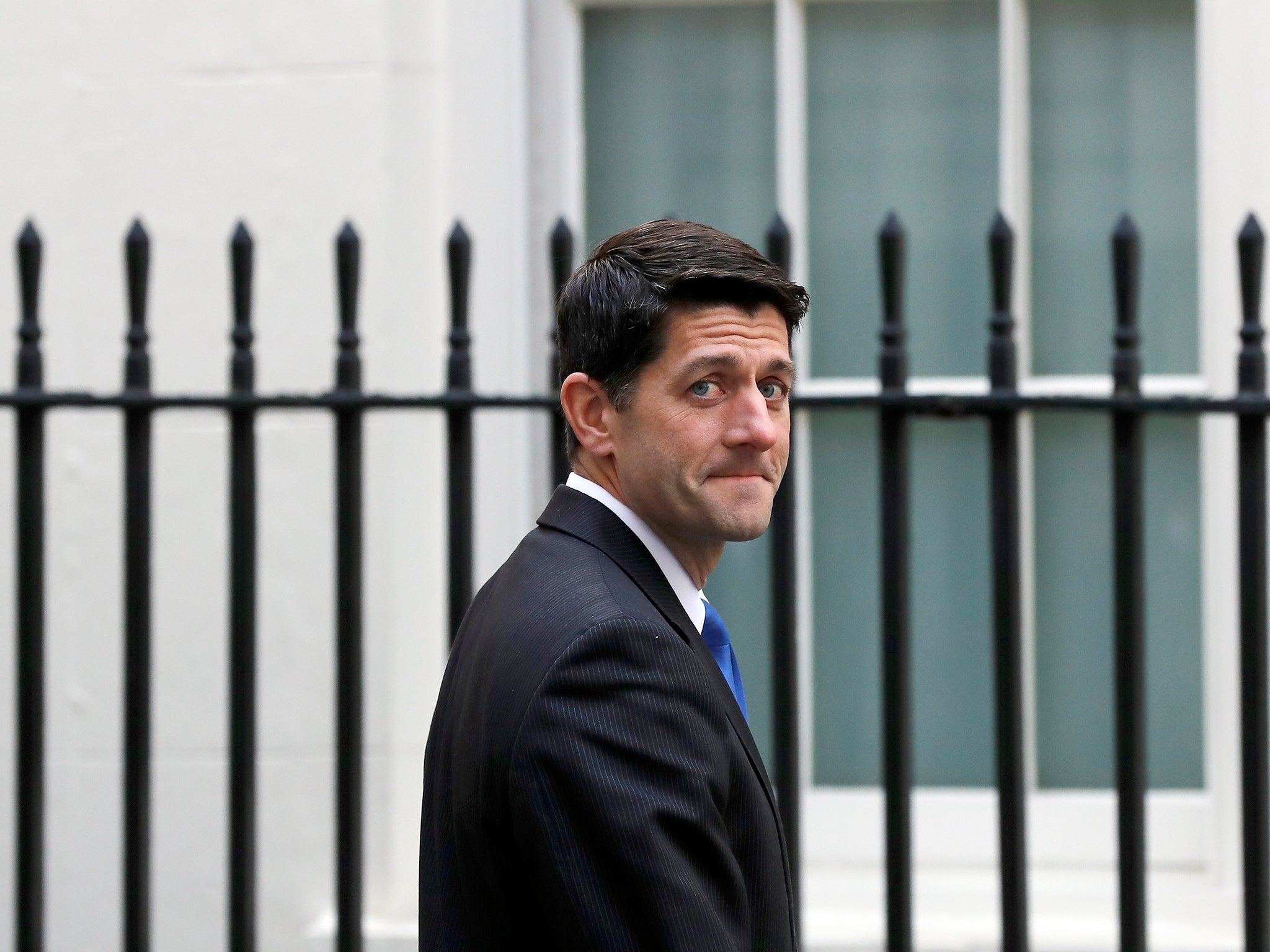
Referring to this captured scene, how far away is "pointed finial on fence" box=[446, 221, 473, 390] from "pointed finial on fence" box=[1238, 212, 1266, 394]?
1.42m

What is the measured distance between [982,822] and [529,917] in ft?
8.12

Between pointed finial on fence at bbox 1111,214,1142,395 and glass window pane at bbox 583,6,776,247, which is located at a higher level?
glass window pane at bbox 583,6,776,247

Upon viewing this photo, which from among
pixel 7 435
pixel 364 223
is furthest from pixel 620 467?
pixel 7 435

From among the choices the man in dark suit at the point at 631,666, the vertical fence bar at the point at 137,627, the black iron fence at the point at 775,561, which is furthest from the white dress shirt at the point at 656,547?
the vertical fence bar at the point at 137,627

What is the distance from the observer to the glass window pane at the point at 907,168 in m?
3.70

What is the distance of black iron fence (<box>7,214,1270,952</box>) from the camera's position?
A: 106 inches

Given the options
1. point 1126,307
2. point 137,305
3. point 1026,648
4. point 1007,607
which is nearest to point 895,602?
point 1007,607

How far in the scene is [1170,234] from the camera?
364cm

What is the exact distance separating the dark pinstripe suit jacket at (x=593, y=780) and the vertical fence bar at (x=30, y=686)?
5.96 feet

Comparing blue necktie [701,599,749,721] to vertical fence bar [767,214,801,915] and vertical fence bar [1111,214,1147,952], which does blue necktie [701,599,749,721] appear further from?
vertical fence bar [1111,214,1147,952]

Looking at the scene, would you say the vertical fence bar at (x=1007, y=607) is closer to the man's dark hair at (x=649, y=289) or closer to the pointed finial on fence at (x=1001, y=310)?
the pointed finial on fence at (x=1001, y=310)

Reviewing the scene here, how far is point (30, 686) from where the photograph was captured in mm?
2994

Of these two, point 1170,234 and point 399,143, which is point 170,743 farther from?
point 1170,234

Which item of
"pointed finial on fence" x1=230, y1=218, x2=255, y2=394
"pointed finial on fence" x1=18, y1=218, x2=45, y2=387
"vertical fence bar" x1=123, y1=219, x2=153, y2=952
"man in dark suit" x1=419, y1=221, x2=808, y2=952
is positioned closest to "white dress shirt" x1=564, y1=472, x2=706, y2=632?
"man in dark suit" x1=419, y1=221, x2=808, y2=952
